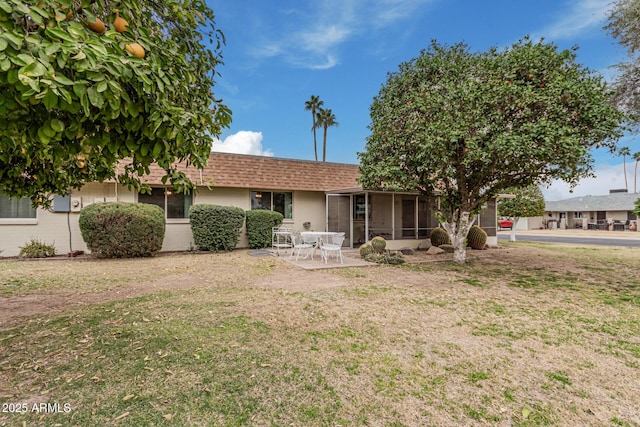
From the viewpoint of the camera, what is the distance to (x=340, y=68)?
16922 mm

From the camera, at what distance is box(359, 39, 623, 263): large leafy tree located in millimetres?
7074

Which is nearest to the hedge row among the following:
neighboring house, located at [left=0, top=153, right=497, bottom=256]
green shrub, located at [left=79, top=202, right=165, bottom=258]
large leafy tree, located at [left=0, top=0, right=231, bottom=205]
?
green shrub, located at [left=79, top=202, right=165, bottom=258]

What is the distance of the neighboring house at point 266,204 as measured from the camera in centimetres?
1112

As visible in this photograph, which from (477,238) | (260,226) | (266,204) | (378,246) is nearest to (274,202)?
(266,204)

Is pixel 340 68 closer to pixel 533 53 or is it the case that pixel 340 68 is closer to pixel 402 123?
pixel 402 123

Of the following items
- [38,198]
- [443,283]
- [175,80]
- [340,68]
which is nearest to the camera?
[175,80]

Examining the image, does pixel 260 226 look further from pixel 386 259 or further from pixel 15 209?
pixel 15 209

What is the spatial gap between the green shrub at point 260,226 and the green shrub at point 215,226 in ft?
1.96

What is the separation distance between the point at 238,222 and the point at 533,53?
10583 mm

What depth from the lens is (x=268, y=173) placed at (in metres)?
14.2

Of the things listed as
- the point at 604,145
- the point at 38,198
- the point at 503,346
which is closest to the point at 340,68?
the point at 604,145

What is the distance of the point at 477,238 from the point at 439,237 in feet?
6.21

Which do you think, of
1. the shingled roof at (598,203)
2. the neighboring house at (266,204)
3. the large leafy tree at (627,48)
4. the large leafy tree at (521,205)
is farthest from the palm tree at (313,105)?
the shingled roof at (598,203)

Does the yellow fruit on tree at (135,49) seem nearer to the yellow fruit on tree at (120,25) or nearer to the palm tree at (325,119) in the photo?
the yellow fruit on tree at (120,25)
